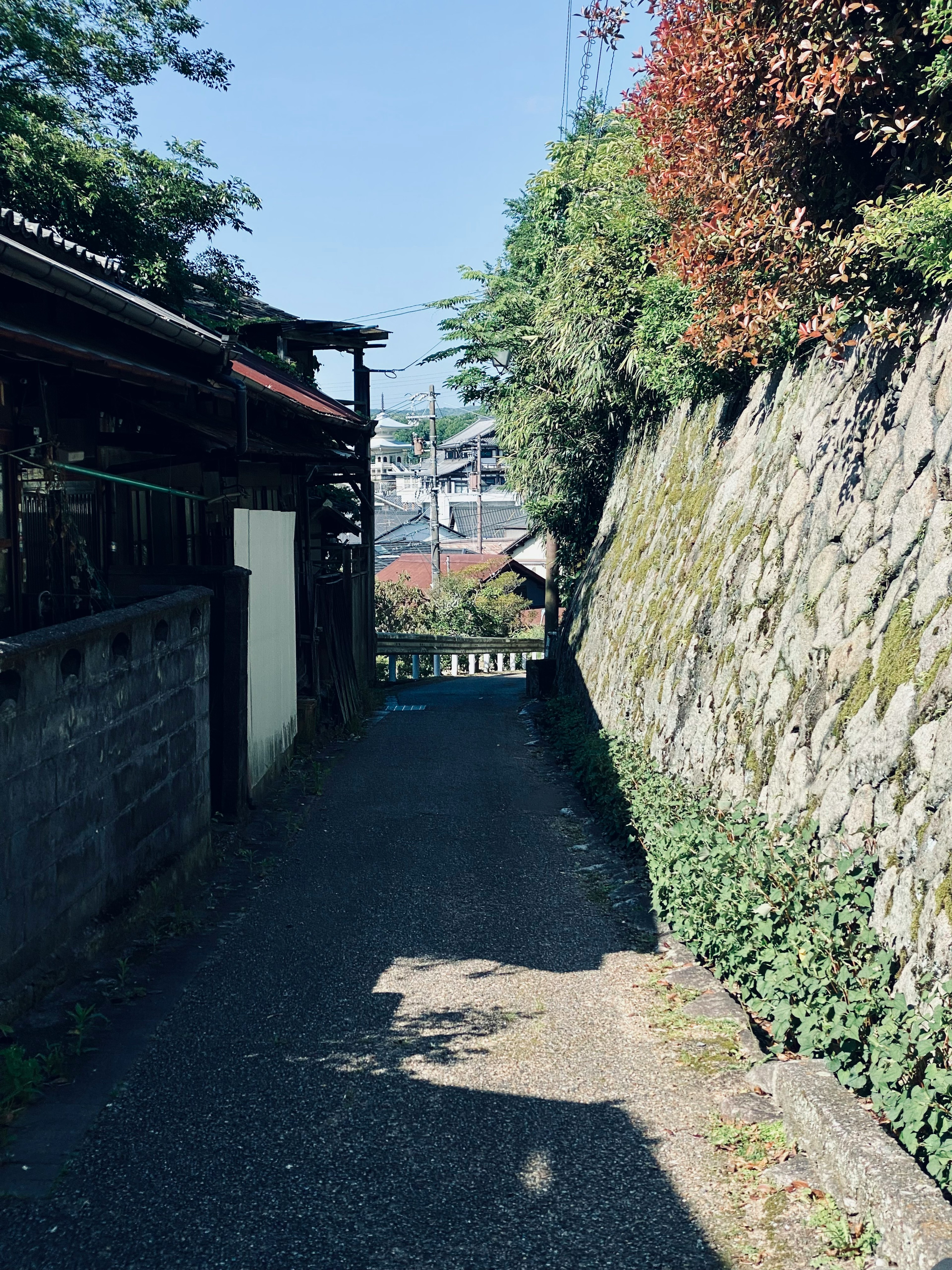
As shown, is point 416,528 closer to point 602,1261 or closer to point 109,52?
point 109,52

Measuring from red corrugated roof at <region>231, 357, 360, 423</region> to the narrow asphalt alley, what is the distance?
22.9 ft

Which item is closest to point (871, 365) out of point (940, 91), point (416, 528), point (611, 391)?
point (940, 91)

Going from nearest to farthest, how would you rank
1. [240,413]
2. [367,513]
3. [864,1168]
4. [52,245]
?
[864,1168], [52,245], [240,413], [367,513]

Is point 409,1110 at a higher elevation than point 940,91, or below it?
below

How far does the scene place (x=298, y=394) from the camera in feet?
58.0

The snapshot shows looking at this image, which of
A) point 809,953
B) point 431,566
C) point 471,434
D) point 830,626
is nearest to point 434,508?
point 431,566

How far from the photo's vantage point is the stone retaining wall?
16.9 feet

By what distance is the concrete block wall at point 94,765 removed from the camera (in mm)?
5398

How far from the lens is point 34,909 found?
221 inches

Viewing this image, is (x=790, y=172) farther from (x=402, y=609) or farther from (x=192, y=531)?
(x=402, y=609)

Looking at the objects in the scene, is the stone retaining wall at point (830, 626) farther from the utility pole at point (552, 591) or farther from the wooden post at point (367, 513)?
the utility pole at point (552, 591)

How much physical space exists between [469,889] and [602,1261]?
4672 mm

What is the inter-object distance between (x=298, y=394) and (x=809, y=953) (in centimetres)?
1440

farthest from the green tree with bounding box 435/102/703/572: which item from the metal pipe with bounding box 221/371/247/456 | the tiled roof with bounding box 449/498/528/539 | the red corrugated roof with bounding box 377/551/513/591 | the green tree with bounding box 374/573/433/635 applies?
the tiled roof with bounding box 449/498/528/539
